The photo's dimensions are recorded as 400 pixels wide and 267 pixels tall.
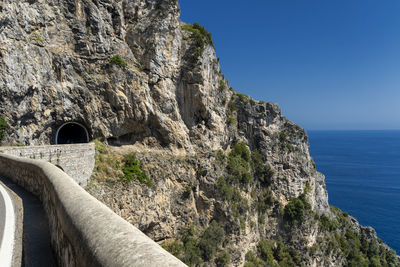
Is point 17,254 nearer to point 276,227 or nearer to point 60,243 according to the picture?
point 60,243

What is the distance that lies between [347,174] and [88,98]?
108m

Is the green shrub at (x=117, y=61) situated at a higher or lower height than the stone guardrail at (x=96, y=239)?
higher

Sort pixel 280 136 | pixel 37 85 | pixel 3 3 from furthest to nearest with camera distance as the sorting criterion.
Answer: pixel 280 136
pixel 37 85
pixel 3 3

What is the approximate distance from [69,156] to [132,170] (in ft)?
22.5

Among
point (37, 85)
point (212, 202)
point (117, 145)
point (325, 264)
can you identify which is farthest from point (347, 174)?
point (37, 85)

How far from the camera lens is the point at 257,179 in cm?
3738

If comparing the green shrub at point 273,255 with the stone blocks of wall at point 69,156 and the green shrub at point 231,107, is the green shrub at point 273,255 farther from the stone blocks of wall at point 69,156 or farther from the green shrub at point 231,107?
the stone blocks of wall at point 69,156

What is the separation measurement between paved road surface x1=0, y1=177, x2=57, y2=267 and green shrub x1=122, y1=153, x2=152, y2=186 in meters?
15.9

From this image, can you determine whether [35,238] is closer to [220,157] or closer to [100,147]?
[100,147]

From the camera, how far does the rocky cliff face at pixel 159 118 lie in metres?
20.0

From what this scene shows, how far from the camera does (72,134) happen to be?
25891mm

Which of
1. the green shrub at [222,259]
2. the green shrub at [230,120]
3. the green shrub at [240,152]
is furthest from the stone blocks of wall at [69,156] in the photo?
the green shrub at [230,120]

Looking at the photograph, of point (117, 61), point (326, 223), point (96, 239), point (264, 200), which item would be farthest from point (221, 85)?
point (96, 239)

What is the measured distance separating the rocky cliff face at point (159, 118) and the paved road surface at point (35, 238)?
1465 centimetres
